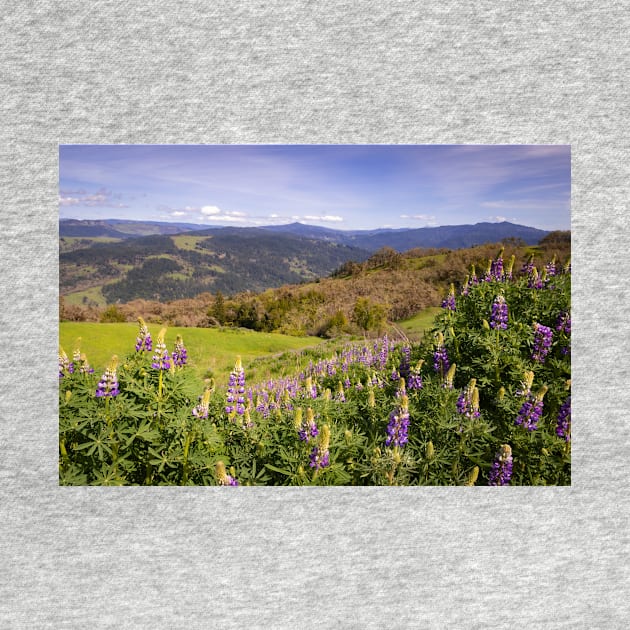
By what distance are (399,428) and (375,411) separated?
7.8 inches

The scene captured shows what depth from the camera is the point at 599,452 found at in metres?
2.61

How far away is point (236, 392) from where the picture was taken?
267 cm

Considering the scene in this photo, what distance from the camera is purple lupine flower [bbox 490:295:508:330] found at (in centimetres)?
274

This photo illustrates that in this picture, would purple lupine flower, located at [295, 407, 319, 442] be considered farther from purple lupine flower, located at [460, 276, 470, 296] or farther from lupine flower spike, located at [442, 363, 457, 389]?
purple lupine flower, located at [460, 276, 470, 296]

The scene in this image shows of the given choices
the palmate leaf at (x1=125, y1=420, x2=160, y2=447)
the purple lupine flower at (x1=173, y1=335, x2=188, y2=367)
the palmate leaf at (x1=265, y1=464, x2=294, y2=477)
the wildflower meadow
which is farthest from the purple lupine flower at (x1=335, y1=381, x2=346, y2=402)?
the palmate leaf at (x1=125, y1=420, x2=160, y2=447)

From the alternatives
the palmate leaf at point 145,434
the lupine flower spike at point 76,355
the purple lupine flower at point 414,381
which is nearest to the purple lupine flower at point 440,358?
the purple lupine flower at point 414,381

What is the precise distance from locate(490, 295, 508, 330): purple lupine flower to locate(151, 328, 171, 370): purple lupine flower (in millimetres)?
1996

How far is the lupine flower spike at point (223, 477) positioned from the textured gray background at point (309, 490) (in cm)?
11

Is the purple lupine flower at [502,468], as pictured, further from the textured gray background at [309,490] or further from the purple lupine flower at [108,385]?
the purple lupine flower at [108,385]

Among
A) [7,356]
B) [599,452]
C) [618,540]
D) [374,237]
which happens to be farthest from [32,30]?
[618,540]

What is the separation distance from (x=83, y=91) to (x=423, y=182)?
2.11m

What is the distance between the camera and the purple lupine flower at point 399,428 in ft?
8.23

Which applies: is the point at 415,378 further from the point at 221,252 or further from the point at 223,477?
the point at 221,252

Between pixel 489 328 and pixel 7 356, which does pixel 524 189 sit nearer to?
pixel 489 328
